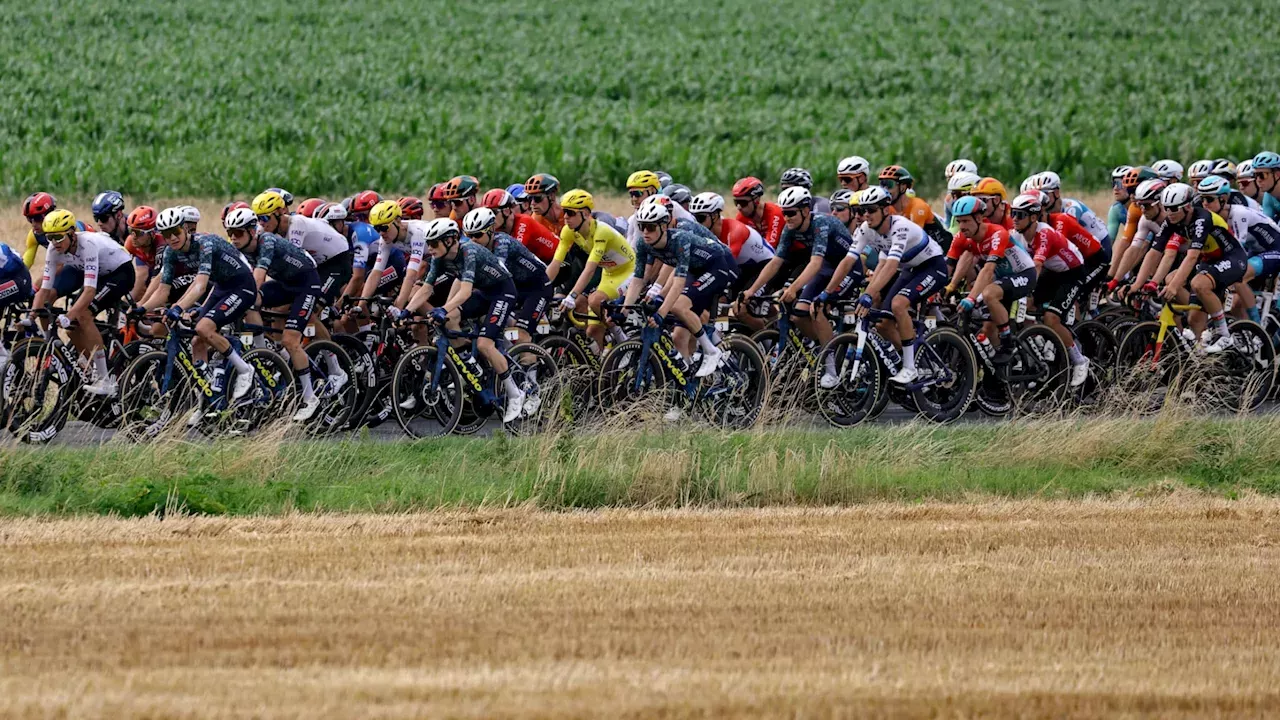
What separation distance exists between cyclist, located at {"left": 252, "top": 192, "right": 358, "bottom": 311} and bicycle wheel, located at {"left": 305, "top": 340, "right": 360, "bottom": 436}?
24.5 inches

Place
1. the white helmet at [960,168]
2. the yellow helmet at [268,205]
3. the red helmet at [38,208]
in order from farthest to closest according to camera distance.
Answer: the white helmet at [960,168] < the yellow helmet at [268,205] < the red helmet at [38,208]

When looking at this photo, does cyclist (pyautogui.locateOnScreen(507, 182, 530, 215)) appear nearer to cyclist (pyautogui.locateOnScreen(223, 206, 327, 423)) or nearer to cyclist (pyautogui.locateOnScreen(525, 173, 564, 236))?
cyclist (pyautogui.locateOnScreen(525, 173, 564, 236))

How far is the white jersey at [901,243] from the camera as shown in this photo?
1488cm

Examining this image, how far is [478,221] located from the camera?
14703mm

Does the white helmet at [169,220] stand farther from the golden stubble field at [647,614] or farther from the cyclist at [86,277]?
the golden stubble field at [647,614]

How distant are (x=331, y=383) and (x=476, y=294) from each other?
4.67ft

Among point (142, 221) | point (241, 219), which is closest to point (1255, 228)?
point (241, 219)

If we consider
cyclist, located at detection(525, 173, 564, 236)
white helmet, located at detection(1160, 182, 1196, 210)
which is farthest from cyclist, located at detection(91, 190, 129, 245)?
white helmet, located at detection(1160, 182, 1196, 210)

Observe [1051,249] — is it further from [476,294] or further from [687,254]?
[476,294]

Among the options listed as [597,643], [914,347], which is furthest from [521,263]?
[597,643]

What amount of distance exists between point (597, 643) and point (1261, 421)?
325 inches

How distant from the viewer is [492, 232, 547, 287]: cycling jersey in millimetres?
14789

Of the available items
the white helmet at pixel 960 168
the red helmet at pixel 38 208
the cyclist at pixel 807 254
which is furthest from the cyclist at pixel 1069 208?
the red helmet at pixel 38 208

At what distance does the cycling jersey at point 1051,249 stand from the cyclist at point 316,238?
6.05m
